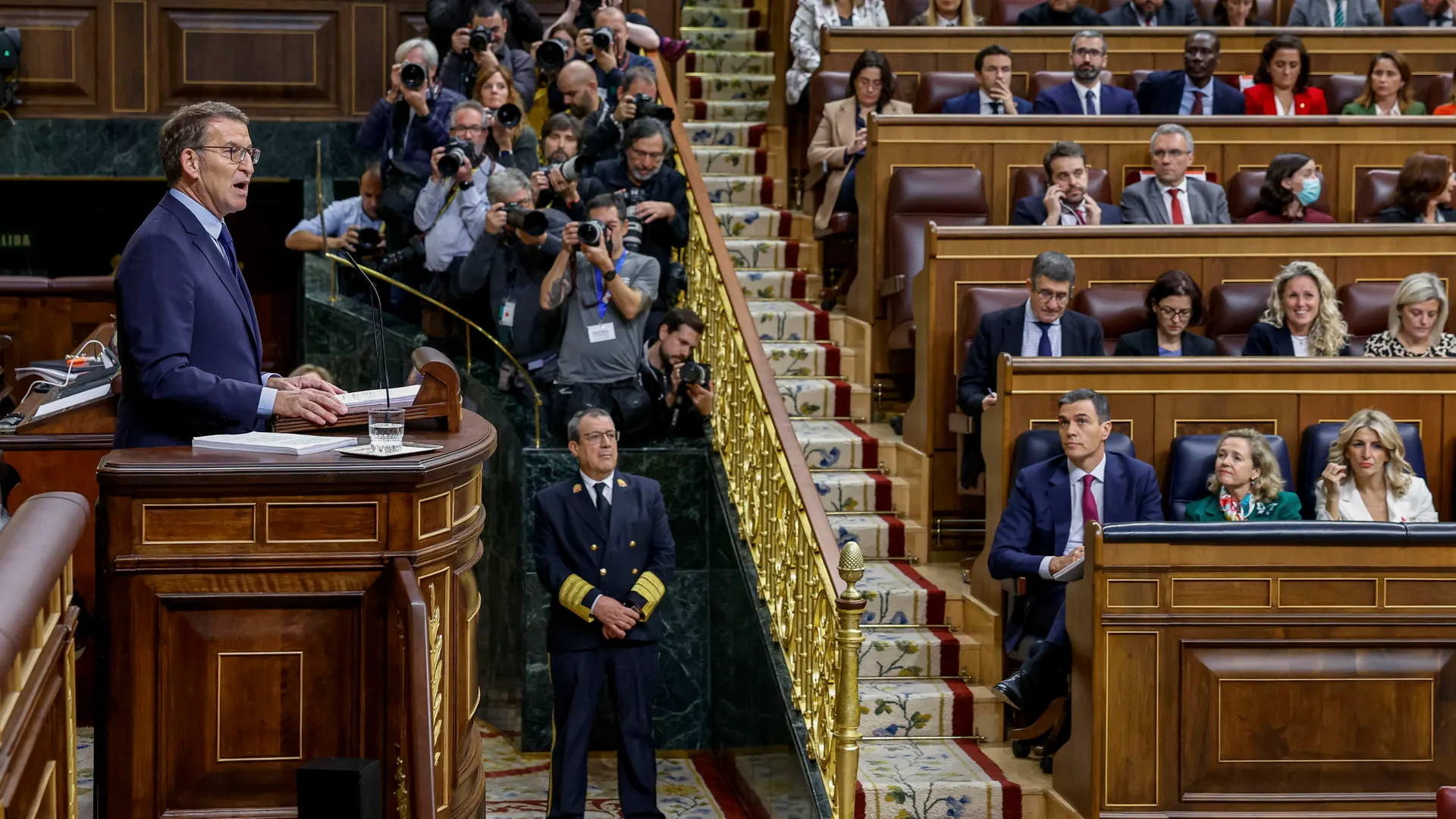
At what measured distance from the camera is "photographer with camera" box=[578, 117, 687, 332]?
571 cm

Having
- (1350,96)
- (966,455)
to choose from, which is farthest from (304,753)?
(1350,96)

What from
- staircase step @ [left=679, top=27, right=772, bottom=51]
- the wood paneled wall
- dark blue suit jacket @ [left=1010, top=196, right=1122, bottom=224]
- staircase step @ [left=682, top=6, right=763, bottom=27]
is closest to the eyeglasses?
dark blue suit jacket @ [left=1010, top=196, right=1122, bottom=224]

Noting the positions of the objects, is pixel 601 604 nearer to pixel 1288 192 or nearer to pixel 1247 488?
pixel 1247 488

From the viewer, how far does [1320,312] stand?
4953mm

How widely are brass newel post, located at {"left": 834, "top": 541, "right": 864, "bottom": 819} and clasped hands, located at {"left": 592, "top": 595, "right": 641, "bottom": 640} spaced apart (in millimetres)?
995

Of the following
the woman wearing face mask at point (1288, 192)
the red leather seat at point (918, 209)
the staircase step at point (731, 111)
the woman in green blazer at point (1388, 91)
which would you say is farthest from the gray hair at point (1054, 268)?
the staircase step at point (731, 111)

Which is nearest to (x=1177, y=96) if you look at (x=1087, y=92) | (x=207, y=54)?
(x=1087, y=92)

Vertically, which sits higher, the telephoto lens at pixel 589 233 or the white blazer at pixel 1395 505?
the telephoto lens at pixel 589 233

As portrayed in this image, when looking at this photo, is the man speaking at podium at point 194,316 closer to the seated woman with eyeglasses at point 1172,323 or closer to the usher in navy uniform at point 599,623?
the usher in navy uniform at point 599,623

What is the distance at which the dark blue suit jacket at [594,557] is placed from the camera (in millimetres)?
4785

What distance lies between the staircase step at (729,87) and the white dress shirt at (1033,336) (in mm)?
3177

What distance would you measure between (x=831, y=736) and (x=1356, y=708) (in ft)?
3.80

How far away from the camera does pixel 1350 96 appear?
6.83 meters

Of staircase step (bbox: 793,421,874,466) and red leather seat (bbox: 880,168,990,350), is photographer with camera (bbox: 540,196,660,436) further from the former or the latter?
red leather seat (bbox: 880,168,990,350)
